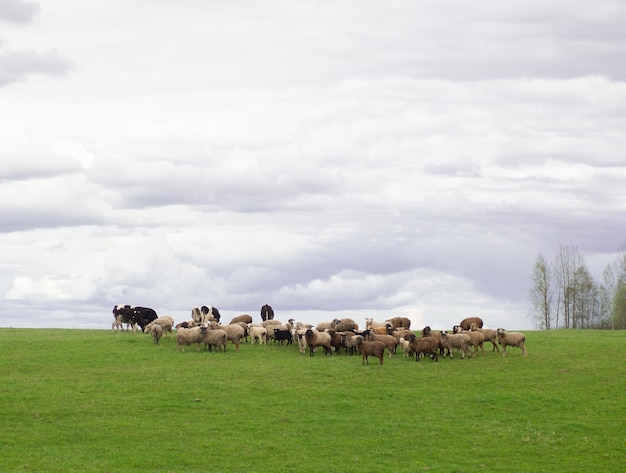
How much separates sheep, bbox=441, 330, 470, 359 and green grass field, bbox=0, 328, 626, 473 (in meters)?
1.17

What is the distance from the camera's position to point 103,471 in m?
27.9

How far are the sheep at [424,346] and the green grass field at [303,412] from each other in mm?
958

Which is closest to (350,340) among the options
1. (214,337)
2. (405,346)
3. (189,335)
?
(405,346)

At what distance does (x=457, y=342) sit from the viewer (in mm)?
46594

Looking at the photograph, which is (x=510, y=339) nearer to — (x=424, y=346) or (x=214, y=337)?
(x=424, y=346)

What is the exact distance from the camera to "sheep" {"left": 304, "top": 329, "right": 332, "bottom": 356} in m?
48.4

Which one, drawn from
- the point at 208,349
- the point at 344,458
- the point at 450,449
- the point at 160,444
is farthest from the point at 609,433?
the point at 208,349

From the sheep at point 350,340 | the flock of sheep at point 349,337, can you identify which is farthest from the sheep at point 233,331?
the sheep at point 350,340

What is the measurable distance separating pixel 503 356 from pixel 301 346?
12.5m

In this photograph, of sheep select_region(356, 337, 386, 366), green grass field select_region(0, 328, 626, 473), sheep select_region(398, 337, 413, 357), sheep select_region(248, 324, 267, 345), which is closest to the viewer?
green grass field select_region(0, 328, 626, 473)

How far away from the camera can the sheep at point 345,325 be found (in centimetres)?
5472

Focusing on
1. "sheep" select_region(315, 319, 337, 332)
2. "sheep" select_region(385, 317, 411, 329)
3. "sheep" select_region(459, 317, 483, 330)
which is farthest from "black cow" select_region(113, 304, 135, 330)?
"sheep" select_region(459, 317, 483, 330)

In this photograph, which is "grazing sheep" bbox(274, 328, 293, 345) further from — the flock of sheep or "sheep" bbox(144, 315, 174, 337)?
"sheep" bbox(144, 315, 174, 337)

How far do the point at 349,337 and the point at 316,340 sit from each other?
208cm
